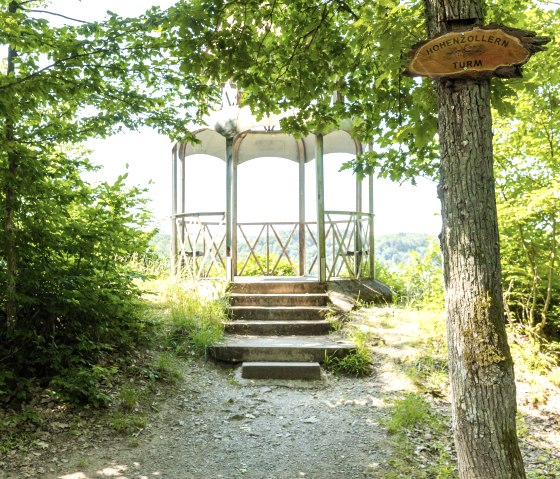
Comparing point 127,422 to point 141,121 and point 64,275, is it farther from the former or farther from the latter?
point 141,121

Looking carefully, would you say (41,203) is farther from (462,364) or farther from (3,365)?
(462,364)

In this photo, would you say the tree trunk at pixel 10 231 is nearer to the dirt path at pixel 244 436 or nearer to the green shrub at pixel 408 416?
the dirt path at pixel 244 436

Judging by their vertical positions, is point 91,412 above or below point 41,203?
below

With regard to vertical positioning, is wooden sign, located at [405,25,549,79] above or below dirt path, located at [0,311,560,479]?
above

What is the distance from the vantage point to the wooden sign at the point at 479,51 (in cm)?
264

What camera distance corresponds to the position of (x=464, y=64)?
8.69 ft

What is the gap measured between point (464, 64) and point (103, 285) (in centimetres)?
386

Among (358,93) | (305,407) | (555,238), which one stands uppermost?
(358,93)


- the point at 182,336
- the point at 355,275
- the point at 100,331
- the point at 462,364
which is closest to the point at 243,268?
the point at 355,275

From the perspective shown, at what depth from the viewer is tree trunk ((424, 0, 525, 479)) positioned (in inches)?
102

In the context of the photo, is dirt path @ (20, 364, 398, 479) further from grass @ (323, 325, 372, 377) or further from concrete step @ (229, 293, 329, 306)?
concrete step @ (229, 293, 329, 306)

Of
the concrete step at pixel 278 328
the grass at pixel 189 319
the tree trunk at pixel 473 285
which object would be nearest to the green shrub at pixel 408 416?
the tree trunk at pixel 473 285

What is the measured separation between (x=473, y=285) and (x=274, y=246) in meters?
8.84

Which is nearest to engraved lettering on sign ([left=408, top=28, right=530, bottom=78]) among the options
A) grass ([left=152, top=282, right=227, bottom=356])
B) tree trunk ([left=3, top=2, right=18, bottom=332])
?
tree trunk ([left=3, top=2, right=18, bottom=332])
